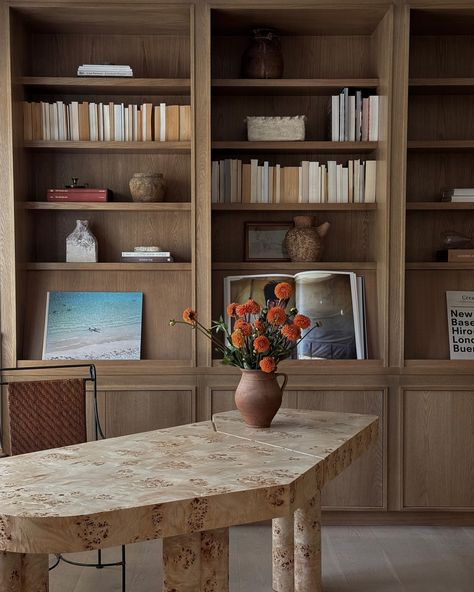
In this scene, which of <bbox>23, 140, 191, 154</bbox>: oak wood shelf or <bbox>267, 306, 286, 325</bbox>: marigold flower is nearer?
<bbox>267, 306, 286, 325</bbox>: marigold flower

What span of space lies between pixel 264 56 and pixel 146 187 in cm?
98

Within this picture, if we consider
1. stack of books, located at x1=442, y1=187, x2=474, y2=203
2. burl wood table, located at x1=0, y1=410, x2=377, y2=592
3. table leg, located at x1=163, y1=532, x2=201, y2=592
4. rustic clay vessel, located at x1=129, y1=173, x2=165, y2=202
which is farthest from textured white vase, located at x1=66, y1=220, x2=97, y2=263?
table leg, located at x1=163, y1=532, x2=201, y2=592

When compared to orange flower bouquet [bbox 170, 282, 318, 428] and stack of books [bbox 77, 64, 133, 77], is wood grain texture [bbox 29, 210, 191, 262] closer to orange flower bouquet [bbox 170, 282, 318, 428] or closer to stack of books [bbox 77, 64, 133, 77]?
stack of books [bbox 77, 64, 133, 77]

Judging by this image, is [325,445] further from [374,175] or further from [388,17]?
[388,17]

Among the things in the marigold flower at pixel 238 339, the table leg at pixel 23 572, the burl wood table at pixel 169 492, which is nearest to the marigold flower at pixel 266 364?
the marigold flower at pixel 238 339

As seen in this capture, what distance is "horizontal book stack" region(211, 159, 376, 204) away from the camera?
14.0ft

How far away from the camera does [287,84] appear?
163 inches

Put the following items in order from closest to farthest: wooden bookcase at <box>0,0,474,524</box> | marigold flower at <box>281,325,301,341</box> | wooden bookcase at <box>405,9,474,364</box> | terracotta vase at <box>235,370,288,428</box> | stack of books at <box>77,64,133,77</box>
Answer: marigold flower at <box>281,325,301,341</box>, terracotta vase at <box>235,370,288,428</box>, wooden bookcase at <box>0,0,474,524</box>, stack of books at <box>77,64,133,77</box>, wooden bookcase at <box>405,9,474,364</box>

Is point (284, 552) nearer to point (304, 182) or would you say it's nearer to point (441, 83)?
point (304, 182)

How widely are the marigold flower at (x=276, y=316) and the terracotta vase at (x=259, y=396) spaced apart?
0.21m

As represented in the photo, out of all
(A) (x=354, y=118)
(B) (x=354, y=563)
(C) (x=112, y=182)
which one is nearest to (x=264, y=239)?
(A) (x=354, y=118)

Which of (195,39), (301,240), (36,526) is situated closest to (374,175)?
(301,240)

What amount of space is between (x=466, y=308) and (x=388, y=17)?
1685mm

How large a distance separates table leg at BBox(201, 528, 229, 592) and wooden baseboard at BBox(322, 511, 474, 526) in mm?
1908
